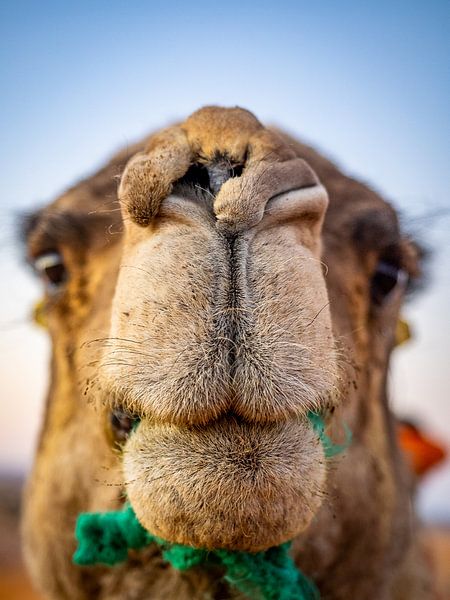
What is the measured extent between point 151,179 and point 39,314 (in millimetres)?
2361

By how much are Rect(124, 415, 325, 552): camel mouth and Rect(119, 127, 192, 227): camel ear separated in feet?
2.25

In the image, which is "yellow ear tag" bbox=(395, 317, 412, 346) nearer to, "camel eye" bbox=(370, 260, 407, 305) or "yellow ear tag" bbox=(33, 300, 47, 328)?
"camel eye" bbox=(370, 260, 407, 305)

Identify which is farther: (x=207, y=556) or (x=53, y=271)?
(x=53, y=271)

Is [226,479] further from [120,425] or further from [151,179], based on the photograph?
[151,179]

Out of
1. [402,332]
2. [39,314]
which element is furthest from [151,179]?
[402,332]

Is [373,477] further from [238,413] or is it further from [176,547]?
[238,413]

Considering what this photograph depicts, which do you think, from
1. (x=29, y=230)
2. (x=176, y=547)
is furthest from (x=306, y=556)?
(x=29, y=230)

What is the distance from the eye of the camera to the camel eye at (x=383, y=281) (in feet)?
11.9

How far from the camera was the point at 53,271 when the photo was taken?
3.82 m

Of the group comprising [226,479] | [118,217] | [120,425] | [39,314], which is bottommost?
[226,479]

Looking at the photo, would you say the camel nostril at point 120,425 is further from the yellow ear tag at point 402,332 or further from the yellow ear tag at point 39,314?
the yellow ear tag at point 402,332

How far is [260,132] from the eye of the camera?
2.44 m

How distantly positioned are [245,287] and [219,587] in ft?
5.44

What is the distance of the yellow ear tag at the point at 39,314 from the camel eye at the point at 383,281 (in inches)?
78.4
